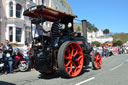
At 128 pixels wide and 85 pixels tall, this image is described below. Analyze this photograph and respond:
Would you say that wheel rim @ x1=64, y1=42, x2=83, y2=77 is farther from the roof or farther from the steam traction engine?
the roof

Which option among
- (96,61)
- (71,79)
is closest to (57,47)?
(71,79)

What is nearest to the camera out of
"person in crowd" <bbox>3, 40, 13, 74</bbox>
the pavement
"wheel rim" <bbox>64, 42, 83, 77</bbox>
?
the pavement

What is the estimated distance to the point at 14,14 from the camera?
19.2 meters

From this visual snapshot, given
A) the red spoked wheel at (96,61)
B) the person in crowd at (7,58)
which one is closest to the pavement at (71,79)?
the red spoked wheel at (96,61)

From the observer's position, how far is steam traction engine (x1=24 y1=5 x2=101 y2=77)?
579 cm

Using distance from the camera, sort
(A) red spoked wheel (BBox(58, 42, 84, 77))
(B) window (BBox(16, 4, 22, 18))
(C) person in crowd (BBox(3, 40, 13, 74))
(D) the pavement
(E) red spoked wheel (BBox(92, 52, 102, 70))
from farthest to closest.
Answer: (B) window (BBox(16, 4, 22, 18)), (C) person in crowd (BBox(3, 40, 13, 74)), (E) red spoked wheel (BBox(92, 52, 102, 70)), (A) red spoked wheel (BBox(58, 42, 84, 77)), (D) the pavement

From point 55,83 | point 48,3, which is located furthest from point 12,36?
point 55,83

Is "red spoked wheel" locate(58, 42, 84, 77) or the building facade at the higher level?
the building facade

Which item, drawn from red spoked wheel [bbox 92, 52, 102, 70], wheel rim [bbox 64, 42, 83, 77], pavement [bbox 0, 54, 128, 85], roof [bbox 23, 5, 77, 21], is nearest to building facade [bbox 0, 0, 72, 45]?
pavement [bbox 0, 54, 128, 85]

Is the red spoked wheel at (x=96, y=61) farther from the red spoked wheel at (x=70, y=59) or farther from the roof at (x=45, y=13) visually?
the roof at (x=45, y=13)

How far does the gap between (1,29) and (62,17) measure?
13503 mm

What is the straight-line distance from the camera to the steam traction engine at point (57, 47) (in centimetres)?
579

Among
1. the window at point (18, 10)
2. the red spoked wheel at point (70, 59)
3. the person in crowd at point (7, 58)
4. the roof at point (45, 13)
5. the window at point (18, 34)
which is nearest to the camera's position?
the red spoked wheel at point (70, 59)

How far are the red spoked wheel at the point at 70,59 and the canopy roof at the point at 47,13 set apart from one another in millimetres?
1335
